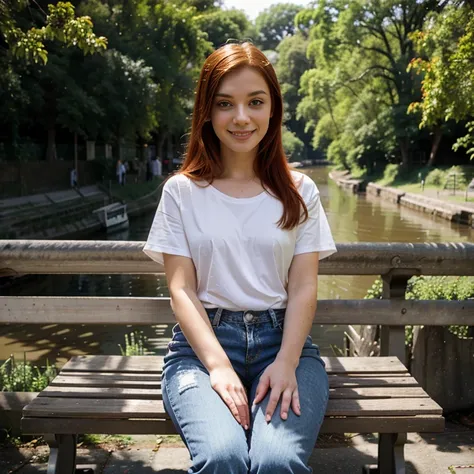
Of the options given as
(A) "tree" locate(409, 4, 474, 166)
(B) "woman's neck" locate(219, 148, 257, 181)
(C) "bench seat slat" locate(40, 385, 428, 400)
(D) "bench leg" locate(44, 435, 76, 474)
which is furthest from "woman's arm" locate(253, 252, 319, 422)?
(A) "tree" locate(409, 4, 474, 166)

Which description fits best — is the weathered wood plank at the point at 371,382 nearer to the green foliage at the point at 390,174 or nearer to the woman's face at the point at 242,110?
the woman's face at the point at 242,110

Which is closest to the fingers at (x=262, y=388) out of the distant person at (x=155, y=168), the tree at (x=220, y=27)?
the distant person at (x=155, y=168)

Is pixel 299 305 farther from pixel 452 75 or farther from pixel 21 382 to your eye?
pixel 452 75

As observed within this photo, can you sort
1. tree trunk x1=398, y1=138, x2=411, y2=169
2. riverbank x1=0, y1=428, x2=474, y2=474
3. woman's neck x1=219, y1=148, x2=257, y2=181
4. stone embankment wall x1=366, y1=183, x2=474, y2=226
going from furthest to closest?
tree trunk x1=398, y1=138, x2=411, y2=169 < stone embankment wall x1=366, y1=183, x2=474, y2=226 < riverbank x1=0, y1=428, x2=474, y2=474 < woman's neck x1=219, y1=148, x2=257, y2=181

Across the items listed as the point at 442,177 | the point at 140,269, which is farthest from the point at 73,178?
the point at 140,269

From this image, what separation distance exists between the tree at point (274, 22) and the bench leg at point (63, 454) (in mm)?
113009

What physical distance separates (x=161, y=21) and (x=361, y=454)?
29007 mm

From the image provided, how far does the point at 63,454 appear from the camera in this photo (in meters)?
2.50

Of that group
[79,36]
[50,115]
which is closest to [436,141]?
[50,115]

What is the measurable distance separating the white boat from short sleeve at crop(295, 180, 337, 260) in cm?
1937

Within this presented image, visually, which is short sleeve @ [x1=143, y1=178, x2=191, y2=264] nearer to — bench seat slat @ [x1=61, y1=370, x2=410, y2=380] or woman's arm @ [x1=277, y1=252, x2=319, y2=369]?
woman's arm @ [x1=277, y1=252, x2=319, y2=369]

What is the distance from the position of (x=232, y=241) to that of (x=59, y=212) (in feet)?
60.8

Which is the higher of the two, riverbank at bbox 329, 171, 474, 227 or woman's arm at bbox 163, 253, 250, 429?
woman's arm at bbox 163, 253, 250, 429

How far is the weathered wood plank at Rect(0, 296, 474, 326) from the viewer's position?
10.2 feet
